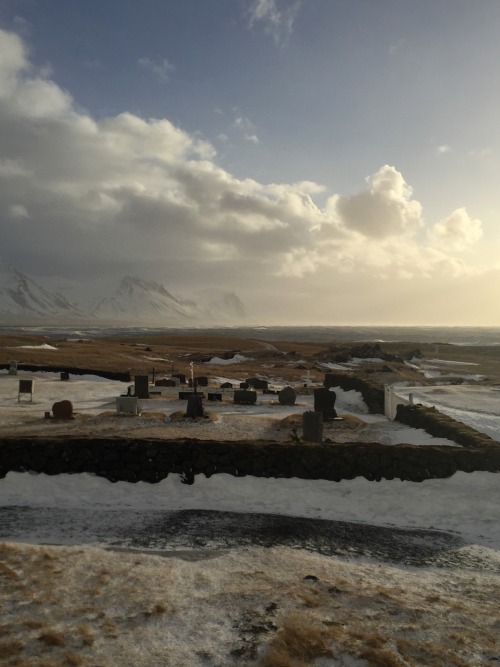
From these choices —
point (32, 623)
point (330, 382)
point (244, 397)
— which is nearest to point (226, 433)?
point (244, 397)

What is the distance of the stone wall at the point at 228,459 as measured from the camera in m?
13.8

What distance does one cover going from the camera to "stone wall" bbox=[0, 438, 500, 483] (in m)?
13.8

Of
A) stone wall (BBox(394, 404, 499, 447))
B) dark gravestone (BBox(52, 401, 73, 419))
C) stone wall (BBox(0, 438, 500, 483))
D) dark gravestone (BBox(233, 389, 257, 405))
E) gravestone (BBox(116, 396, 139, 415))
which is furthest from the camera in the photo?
dark gravestone (BBox(233, 389, 257, 405))

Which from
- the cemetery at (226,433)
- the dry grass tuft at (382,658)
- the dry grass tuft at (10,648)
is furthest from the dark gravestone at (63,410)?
the dry grass tuft at (382,658)

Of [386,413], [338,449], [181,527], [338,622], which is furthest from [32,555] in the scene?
[386,413]

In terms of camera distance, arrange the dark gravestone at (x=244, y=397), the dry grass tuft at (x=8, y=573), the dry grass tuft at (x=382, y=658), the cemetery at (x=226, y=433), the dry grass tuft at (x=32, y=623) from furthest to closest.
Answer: the dark gravestone at (x=244, y=397) < the cemetery at (x=226, y=433) < the dry grass tuft at (x=8, y=573) < the dry grass tuft at (x=32, y=623) < the dry grass tuft at (x=382, y=658)

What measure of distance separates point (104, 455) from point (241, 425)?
8.22m

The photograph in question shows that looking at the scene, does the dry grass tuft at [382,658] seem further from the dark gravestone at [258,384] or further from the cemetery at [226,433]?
the dark gravestone at [258,384]

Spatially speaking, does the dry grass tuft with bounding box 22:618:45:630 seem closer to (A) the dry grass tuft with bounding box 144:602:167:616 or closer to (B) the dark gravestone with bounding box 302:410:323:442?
(A) the dry grass tuft with bounding box 144:602:167:616

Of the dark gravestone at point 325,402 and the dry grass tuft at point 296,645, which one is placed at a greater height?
the dark gravestone at point 325,402

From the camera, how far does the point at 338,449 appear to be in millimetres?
14242

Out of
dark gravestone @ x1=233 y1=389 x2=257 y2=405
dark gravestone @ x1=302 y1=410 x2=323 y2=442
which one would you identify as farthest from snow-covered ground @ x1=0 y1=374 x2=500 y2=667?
dark gravestone @ x1=233 y1=389 x2=257 y2=405

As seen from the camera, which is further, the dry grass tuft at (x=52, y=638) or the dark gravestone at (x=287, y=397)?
the dark gravestone at (x=287, y=397)

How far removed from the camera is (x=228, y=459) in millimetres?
14109
